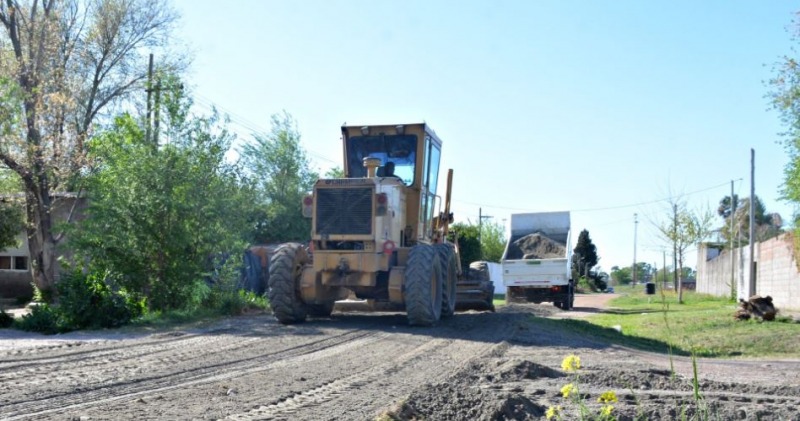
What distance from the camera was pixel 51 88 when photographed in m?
24.0

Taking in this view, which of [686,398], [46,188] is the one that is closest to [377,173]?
[686,398]

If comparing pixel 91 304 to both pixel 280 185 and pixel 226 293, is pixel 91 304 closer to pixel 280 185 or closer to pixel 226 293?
pixel 226 293

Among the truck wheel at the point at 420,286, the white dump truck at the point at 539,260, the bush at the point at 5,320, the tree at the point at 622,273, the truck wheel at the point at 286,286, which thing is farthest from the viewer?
the tree at the point at 622,273

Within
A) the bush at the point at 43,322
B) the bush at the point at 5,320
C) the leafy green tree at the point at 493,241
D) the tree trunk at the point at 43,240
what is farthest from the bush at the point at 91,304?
the leafy green tree at the point at 493,241

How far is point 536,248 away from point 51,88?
16530mm

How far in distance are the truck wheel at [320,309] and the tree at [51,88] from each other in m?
6.76

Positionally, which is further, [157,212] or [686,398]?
[157,212]

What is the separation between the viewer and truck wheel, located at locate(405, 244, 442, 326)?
44.1 feet

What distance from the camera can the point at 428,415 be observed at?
A: 19.8ft

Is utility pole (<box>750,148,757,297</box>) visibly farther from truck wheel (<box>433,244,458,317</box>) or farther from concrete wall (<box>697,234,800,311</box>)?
truck wheel (<box>433,244,458,317</box>)

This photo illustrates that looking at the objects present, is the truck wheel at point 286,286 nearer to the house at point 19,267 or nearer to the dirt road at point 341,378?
the dirt road at point 341,378

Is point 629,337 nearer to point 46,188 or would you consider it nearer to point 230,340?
point 230,340

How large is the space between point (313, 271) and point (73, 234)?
5.71 m

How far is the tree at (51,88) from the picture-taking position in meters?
21.1
